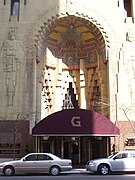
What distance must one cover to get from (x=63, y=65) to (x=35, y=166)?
15893 millimetres

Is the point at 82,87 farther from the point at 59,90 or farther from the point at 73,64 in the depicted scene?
the point at 73,64

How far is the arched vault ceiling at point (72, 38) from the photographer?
97.6 feet

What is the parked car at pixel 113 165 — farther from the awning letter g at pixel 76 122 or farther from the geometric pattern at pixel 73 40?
the geometric pattern at pixel 73 40

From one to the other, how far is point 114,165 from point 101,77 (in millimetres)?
13118

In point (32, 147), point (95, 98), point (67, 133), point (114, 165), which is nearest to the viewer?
point (114, 165)

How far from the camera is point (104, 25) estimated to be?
29.3 meters

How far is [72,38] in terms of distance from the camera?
32250mm

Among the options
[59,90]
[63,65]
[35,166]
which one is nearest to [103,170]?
[35,166]

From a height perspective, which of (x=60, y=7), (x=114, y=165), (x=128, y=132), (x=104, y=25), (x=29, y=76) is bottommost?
(x=114, y=165)

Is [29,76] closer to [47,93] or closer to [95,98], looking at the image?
[47,93]

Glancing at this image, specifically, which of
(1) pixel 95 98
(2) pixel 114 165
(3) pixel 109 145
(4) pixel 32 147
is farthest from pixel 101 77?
(2) pixel 114 165

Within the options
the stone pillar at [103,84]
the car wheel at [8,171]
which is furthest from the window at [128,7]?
the car wheel at [8,171]

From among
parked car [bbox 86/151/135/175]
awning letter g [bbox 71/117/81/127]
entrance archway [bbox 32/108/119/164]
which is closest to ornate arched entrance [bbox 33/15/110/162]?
entrance archway [bbox 32/108/119/164]

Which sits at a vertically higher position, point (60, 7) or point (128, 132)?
point (60, 7)
